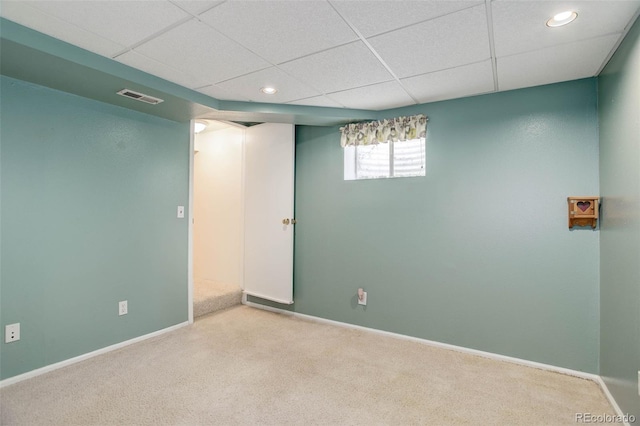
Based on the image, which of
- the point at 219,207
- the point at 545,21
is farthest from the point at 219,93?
the point at 545,21

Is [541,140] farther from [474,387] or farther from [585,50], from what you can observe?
[474,387]

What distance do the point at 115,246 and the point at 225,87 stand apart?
5.50 ft

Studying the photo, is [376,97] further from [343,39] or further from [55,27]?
[55,27]

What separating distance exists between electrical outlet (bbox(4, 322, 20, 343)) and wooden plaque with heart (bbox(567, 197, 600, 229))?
404 cm

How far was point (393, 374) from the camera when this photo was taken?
7.77 feet

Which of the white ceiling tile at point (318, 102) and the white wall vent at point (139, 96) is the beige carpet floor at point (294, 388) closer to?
the white wall vent at point (139, 96)

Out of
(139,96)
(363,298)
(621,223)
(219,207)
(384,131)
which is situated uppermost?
(139,96)

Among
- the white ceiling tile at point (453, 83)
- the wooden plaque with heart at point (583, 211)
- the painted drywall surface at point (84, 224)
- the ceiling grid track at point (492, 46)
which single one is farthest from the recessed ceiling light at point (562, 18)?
the painted drywall surface at point (84, 224)

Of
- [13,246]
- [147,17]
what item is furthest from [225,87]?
[13,246]

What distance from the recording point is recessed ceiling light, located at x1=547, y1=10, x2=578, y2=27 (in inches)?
63.0

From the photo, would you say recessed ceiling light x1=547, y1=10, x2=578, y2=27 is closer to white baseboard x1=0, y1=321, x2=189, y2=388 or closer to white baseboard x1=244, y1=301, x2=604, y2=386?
white baseboard x1=244, y1=301, x2=604, y2=386

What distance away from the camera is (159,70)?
2271 mm

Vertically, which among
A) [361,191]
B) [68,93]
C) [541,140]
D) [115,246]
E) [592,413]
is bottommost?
[592,413]

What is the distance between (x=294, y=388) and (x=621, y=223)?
7.53 ft
